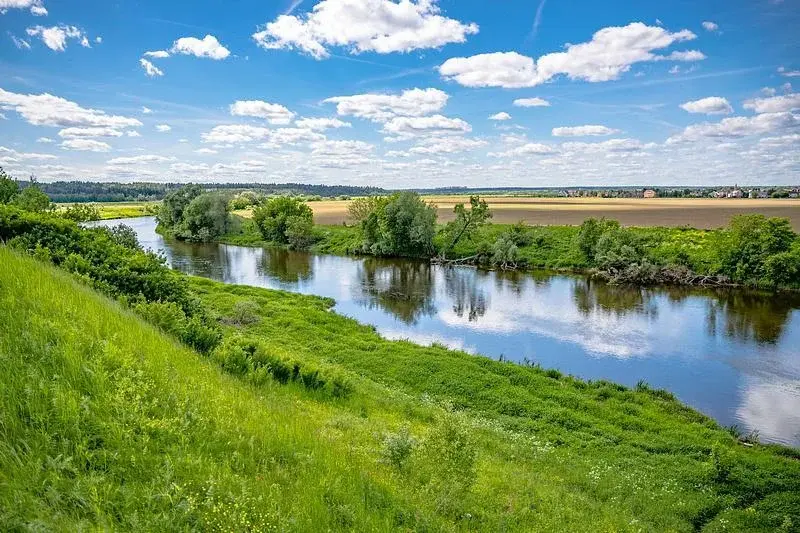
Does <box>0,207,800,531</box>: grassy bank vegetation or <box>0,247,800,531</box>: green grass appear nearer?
<box>0,247,800,531</box>: green grass

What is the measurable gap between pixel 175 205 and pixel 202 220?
29.1 feet

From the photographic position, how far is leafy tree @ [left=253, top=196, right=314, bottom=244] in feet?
245

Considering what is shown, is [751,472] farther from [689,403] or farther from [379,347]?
[379,347]

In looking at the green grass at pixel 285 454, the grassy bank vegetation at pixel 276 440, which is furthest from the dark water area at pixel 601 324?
the green grass at pixel 285 454


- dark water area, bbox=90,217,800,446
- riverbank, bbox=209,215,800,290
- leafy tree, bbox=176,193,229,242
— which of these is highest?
leafy tree, bbox=176,193,229,242

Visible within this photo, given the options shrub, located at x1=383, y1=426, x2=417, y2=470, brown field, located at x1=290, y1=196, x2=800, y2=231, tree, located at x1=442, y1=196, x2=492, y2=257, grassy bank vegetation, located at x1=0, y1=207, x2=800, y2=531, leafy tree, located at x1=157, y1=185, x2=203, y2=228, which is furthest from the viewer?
leafy tree, located at x1=157, y1=185, x2=203, y2=228

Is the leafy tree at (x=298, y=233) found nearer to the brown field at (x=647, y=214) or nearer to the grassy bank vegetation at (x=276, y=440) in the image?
the brown field at (x=647, y=214)

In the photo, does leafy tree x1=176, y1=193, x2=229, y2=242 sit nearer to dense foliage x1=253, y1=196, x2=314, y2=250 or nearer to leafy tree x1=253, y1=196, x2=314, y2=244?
dense foliage x1=253, y1=196, x2=314, y2=250

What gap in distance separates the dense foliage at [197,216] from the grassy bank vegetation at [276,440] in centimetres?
6726

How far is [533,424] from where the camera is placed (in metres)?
16.2

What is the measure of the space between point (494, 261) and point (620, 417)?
3938 centimetres

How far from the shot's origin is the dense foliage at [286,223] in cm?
7162

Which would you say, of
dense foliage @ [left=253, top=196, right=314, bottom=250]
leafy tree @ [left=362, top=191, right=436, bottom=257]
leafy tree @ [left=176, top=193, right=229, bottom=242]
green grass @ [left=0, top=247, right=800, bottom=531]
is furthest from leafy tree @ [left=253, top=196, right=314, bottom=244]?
green grass @ [left=0, top=247, right=800, bottom=531]

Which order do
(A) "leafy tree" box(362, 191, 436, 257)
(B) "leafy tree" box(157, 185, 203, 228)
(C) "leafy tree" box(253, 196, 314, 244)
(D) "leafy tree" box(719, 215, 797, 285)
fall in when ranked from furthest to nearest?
(B) "leafy tree" box(157, 185, 203, 228) → (C) "leafy tree" box(253, 196, 314, 244) → (A) "leafy tree" box(362, 191, 436, 257) → (D) "leafy tree" box(719, 215, 797, 285)
